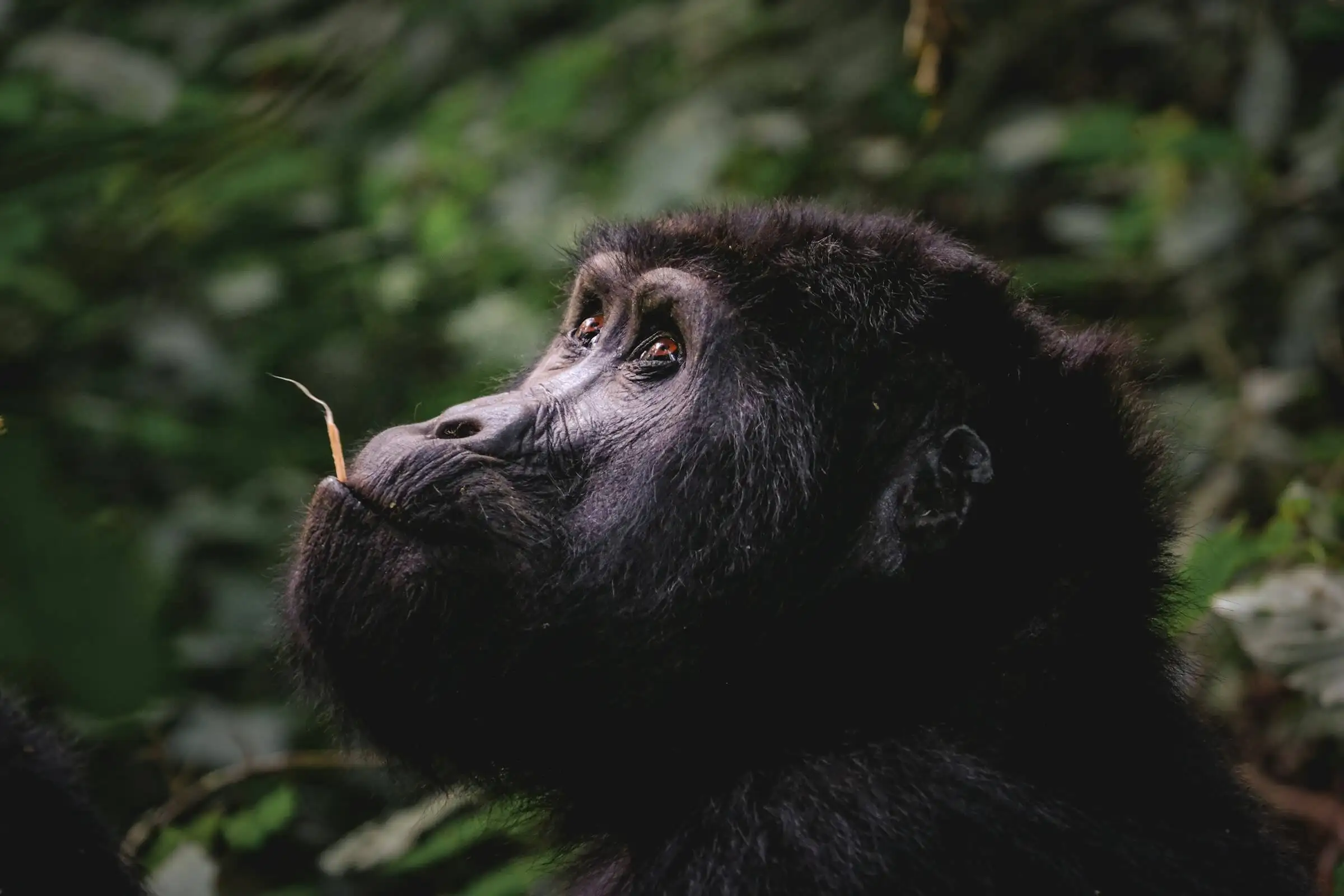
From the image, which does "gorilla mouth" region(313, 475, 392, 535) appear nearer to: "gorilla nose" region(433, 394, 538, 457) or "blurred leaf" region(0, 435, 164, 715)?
"gorilla nose" region(433, 394, 538, 457)

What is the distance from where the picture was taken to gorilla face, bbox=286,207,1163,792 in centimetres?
259

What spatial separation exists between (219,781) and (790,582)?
6.38 feet

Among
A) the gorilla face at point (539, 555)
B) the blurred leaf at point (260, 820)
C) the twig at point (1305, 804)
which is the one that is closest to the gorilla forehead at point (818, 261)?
the gorilla face at point (539, 555)

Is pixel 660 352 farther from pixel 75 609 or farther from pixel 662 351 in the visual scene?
pixel 75 609

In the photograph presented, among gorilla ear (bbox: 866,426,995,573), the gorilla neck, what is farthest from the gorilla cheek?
gorilla ear (bbox: 866,426,995,573)

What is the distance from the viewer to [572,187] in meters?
5.93

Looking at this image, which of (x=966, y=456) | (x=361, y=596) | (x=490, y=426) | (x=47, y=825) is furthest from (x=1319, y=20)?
(x=47, y=825)

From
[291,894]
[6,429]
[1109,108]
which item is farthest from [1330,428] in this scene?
[6,429]

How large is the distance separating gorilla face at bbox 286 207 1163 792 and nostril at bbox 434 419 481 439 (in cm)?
1

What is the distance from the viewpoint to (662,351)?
117 inches

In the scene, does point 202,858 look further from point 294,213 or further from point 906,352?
point 294,213

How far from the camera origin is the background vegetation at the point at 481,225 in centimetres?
411

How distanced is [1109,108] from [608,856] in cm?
372

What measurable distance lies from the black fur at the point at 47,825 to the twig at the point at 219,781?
2.73 feet
